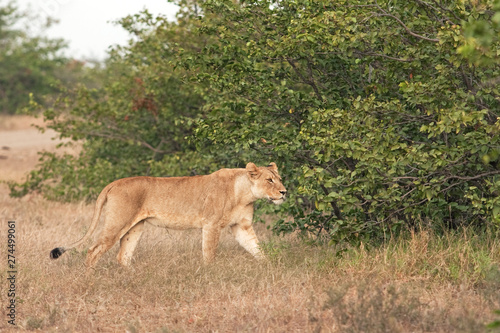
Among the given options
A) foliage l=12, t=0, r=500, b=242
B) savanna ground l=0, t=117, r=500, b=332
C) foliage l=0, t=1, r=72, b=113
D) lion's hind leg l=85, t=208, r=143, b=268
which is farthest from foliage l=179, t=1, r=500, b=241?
foliage l=0, t=1, r=72, b=113

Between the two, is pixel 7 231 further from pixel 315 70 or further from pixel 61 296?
pixel 315 70

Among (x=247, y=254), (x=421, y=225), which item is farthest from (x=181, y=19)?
(x=421, y=225)

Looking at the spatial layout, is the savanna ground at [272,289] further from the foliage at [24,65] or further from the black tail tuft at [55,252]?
the foliage at [24,65]

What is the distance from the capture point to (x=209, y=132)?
738 cm

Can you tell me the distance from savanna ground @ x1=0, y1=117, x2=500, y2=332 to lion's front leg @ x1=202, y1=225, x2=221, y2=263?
138mm

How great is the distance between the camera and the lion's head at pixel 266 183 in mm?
7266

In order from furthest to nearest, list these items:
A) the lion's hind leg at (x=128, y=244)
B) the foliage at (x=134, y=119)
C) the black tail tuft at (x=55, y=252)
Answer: the foliage at (x=134, y=119) → the lion's hind leg at (x=128, y=244) → the black tail tuft at (x=55, y=252)

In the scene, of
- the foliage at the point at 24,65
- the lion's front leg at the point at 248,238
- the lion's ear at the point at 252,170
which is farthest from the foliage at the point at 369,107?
the foliage at the point at 24,65

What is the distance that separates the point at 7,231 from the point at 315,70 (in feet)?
15.3

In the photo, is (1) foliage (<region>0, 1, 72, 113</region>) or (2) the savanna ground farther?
(1) foliage (<region>0, 1, 72, 113</region>)

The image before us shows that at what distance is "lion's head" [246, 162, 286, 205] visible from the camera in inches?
286

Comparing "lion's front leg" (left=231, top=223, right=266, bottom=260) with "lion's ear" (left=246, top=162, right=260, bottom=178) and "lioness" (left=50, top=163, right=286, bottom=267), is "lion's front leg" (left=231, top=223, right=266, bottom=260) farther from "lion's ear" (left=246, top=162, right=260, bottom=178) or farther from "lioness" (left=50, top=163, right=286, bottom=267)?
"lion's ear" (left=246, top=162, right=260, bottom=178)

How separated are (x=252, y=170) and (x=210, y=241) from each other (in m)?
0.89

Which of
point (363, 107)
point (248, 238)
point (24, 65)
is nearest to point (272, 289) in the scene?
point (248, 238)
